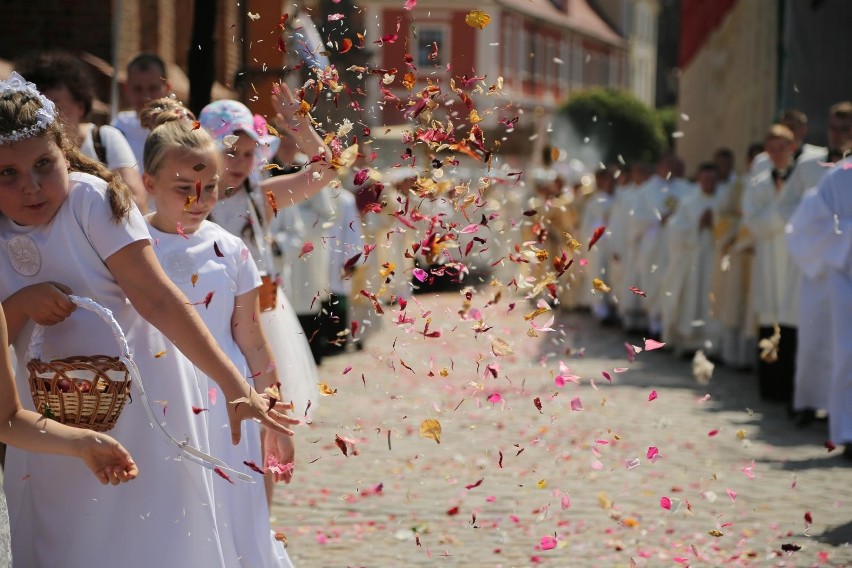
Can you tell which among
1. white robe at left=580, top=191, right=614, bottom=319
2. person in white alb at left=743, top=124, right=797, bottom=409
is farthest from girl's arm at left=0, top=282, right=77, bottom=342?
white robe at left=580, top=191, right=614, bottom=319

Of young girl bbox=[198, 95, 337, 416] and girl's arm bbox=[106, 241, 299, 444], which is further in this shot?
young girl bbox=[198, 95, 337, 416]

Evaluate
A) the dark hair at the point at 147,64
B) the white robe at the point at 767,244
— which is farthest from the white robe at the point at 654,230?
the dark hair at the point at 147,64

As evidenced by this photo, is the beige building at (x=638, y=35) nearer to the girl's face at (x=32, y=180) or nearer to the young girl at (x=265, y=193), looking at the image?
the young girl at (x=265, y=193)

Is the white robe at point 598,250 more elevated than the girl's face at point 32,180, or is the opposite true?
the girl's face at point 32,180

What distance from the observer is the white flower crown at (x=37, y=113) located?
11.7 feet

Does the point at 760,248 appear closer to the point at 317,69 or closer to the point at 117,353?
the point at 317,69

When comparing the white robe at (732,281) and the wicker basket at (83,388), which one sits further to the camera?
the white robe at (732,281)

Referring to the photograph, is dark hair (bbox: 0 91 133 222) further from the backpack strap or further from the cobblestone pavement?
the backpack strap

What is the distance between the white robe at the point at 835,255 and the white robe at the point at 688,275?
222 inches

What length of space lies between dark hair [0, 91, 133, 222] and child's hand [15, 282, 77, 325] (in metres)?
0.25

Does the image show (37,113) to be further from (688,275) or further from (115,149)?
(688,275)

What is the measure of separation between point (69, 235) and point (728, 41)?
27519 millimetres

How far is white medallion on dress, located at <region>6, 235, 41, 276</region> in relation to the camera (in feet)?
12.3

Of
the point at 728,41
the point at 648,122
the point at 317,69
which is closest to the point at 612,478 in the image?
the point at 317,69
